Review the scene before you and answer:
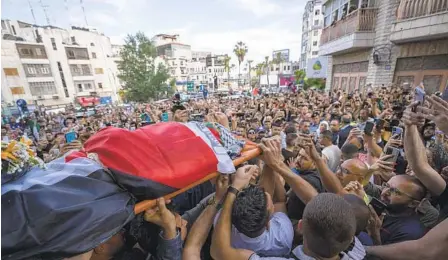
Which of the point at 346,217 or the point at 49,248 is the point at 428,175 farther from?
the point at 49,248

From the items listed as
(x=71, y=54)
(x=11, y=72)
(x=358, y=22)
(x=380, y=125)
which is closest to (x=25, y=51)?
(x=11, y=72)

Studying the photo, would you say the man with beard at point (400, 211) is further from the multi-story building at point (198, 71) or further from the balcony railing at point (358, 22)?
the multi-story building at point (198, 71)

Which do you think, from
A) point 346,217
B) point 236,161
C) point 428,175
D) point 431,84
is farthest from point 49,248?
point 431,84

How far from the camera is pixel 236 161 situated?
156 centimetres

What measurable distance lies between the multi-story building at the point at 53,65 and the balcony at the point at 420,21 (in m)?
34.8

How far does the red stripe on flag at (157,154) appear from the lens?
1226 mm

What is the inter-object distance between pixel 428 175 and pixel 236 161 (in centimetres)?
159

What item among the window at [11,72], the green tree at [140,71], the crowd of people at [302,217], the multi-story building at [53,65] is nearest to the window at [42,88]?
the multi-story building at [53,65]

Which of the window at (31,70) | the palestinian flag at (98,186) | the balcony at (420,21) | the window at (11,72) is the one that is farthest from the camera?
the window at (31,70)

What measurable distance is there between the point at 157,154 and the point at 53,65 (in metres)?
39.5

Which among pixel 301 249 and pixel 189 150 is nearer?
pixel 301 249

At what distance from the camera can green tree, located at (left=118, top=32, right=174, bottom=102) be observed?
33188mm

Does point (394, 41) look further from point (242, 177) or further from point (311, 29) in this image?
point (311, 29)

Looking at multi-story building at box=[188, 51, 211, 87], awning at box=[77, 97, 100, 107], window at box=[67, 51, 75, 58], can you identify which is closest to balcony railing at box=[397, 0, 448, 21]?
awning at box=[77, 97, 100, 107]
